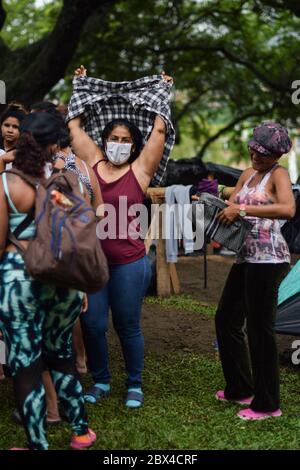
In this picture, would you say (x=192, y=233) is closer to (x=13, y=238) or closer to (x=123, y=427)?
(x=123, y=427)

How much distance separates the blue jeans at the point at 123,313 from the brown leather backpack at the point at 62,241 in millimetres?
1018

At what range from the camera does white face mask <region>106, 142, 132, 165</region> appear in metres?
4.55

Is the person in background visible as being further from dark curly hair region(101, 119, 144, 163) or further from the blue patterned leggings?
the blue patterned leggings

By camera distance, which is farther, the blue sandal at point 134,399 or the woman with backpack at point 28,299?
the blue sandal at point 134,399

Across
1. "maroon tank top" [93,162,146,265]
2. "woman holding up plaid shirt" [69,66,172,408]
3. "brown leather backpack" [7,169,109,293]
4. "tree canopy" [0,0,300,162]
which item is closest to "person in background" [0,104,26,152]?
"woman holding up plaid shirt" [69,66,172,408]

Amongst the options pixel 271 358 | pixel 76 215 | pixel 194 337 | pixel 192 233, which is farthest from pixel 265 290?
pixel 192 233

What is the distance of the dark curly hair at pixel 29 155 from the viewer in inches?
140

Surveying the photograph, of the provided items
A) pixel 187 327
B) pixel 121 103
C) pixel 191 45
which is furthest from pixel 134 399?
pixel 191 45

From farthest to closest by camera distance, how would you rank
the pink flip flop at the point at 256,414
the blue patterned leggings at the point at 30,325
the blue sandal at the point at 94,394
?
the blue sandal at the point at 94,394 < the pink flip flop at the point at 256,414 < the blue patterned leggings at the point at 30,325

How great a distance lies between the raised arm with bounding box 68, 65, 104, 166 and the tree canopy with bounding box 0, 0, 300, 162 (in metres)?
7.20

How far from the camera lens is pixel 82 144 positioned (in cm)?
475

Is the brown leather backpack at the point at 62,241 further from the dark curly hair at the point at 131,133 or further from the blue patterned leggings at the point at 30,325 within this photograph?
the dark curly hair at the point at 131,133

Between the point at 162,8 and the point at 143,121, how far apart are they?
38.4 feet

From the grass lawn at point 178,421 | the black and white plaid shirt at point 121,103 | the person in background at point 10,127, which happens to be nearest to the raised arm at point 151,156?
the black and white plaid shirt at point 121,103
